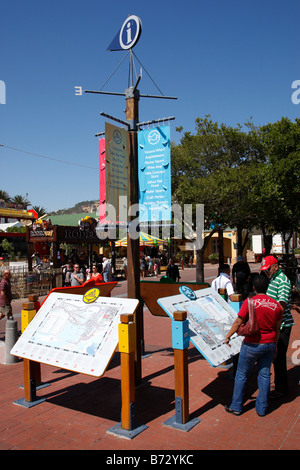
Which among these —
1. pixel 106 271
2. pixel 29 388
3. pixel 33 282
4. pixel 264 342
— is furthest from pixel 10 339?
pixel 33 282

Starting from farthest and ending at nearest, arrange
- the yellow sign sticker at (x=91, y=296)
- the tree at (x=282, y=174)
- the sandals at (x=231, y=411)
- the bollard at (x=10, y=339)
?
the tree at (x=282, y=174)
the bollard at (x=10, y=339)
the yellow sign sticker at (x=91, y=296)
the sandals at (x=231, y=411)

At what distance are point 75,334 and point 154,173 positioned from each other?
8.32ft

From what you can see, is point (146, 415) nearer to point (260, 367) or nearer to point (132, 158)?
point (260, 367)

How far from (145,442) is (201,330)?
1309 millimetres

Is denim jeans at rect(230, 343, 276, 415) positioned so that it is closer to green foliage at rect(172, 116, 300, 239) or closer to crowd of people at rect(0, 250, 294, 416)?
crowd of people at rect(0, 250, 294, 416)

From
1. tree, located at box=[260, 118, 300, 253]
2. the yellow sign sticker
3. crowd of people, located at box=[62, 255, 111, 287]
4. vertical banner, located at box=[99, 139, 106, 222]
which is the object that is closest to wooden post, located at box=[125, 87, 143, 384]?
vertical banner, located at box=[99, 139, 106, 222]

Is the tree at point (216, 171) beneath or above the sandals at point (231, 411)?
above

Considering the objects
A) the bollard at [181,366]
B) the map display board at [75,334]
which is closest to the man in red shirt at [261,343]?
the bollard at [181,366]

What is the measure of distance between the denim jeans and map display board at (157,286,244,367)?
21 cm

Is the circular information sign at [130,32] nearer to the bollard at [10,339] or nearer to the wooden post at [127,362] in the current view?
the wooden post at [127,362]

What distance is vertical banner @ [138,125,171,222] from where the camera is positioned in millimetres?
5387

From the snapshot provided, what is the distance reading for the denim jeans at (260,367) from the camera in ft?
13.3

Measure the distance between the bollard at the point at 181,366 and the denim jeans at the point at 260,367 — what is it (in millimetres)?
639

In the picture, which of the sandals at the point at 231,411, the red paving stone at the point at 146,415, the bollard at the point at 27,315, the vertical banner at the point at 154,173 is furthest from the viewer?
the vertical banner at the point at 154,173
